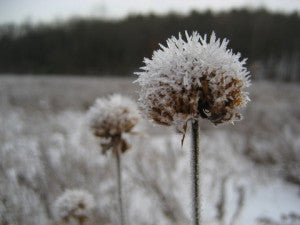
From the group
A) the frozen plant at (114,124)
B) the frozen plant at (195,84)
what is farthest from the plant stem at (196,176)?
the frozen plant at (114,124)

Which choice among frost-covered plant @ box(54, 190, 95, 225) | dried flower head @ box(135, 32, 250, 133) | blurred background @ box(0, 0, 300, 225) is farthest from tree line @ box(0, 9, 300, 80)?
dried flower head @ box(135, 32, 250, 133)

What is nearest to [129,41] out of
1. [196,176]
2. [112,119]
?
[112,119]

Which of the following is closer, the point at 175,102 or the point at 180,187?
the point at 175,102

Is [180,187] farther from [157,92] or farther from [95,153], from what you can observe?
[157,92]

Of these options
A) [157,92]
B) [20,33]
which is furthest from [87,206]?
[20,33]

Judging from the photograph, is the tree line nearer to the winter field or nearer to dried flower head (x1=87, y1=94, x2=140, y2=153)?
the winter field

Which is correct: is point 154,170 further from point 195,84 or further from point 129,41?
point 129,41
